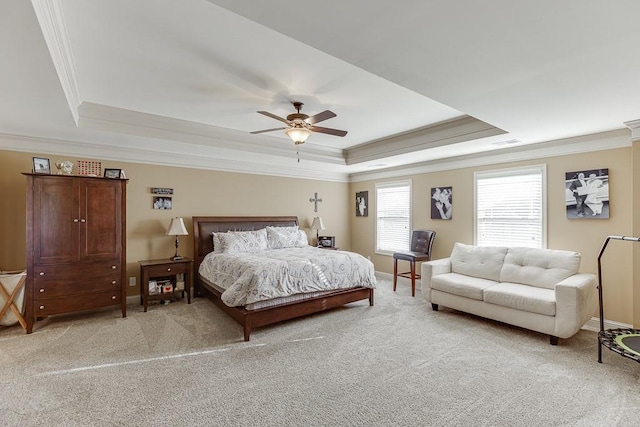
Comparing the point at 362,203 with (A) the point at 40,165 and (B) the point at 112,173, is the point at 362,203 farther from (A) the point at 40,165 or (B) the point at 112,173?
(A) the point at 40,165

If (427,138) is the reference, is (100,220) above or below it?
below

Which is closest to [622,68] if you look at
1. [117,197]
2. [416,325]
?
[416,325]

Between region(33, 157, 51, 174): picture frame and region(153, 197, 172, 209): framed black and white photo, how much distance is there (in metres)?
1.39

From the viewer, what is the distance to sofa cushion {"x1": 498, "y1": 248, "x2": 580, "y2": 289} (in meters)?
3.65

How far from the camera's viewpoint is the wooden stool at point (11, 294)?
3548 mm

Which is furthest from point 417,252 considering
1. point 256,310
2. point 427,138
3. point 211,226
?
point 211,226

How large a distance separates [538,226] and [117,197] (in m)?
5.81

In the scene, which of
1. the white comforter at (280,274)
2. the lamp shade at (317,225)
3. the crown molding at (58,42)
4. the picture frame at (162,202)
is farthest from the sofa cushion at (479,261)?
the crown molding at (58,42)

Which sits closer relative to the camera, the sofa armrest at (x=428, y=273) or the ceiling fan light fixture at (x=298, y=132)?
the ceiling fan light fixture at (x=298, y=132)

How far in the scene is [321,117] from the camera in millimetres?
3094

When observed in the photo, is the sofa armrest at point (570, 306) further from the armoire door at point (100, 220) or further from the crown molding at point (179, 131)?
the armoire door at point (100, 220)

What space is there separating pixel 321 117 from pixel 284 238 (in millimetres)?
2949

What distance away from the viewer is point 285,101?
11.2 ft

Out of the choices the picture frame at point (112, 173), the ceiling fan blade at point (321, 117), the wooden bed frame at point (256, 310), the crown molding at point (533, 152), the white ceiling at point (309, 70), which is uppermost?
the white ceiling at point (309, 70)
